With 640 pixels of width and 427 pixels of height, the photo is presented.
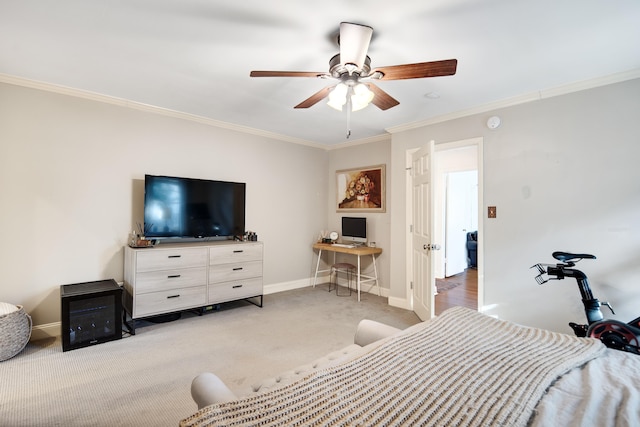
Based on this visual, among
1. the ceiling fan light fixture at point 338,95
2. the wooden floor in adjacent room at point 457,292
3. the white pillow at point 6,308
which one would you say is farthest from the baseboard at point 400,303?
the white pillow at point 6,308

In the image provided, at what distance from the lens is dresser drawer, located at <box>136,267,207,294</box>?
3.01 m

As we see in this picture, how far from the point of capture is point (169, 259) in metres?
3.16

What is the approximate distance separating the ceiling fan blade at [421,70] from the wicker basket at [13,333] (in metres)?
3.45

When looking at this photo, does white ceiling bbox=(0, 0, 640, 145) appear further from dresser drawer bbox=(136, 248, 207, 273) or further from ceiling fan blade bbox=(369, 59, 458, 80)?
dresser drawer bbox=(136, 248, 207, 273)

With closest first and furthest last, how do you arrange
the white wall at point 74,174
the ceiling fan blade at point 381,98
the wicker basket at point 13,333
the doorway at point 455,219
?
1. the ceiling fan blade at point 381,98
2. the wicker basket at point 13,333
3. the white wall at point 74,174
4. the doorway at point 455,219

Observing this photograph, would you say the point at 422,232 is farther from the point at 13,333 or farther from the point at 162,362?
the point at 13,333

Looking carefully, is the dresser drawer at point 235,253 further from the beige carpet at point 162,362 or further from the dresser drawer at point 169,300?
the beige carpet at point 162,362

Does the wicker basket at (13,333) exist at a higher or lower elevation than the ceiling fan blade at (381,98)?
lower

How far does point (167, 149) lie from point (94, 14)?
1.91 metres

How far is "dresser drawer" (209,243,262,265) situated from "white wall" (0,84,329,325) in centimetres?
97

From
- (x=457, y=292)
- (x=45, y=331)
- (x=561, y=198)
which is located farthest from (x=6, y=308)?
(x=457, y=292)

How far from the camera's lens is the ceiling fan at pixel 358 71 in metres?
1.72

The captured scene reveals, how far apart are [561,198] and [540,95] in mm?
1033

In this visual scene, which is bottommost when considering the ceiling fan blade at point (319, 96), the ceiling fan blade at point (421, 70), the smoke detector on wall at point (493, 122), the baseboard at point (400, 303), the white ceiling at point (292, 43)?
the baseboard at point (400, 303)
